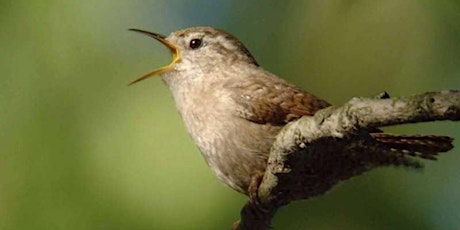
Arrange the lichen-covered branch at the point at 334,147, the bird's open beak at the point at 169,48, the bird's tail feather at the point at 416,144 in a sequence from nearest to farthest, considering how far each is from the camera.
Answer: the lichen-covered branch at the point at 334,147 → the bird's tail feather at the point at 416,144 → the bird's open beak at the point at 169,48

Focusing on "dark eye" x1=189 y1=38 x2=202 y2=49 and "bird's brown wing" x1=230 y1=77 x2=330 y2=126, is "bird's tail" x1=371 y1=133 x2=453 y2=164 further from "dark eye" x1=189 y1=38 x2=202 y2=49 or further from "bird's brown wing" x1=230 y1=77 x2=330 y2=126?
"dark eye" x1=189 y1=38 x2=202 y2=49

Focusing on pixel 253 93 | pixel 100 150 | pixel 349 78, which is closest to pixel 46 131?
pixel 100 150

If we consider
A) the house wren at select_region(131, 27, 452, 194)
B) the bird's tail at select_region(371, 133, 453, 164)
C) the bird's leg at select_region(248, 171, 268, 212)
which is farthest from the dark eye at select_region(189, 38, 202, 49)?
the bird's tail at select_region(371, 133, 453, 164)

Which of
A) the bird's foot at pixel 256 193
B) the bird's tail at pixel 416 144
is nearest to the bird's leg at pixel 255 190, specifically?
the bird's foot at pixel 256 193

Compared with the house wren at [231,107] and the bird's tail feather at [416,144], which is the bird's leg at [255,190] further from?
the bird's tail feather at [416,144]

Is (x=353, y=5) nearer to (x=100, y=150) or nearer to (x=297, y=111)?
(x=297, y=111)

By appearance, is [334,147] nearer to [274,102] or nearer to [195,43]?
[274,102]

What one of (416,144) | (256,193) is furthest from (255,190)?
(416,144)

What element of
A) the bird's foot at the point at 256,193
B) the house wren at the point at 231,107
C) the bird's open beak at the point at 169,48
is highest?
the bird's open beak at the point at 169,48
